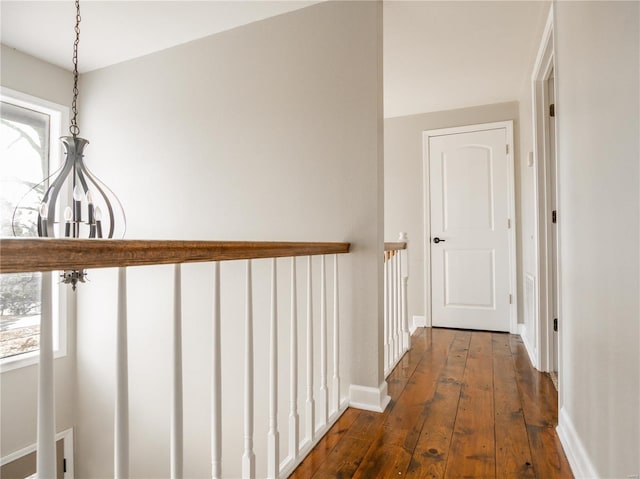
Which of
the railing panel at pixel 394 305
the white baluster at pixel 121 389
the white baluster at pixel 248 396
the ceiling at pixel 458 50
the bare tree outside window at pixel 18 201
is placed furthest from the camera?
the bare tree outside window at pixel 18 201

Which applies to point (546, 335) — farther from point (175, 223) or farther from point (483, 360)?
point (175, 223)

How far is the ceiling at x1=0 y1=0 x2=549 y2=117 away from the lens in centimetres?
224

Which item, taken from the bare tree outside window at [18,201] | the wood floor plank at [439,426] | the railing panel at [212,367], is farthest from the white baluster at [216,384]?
the bare tree outside window at [18,201]

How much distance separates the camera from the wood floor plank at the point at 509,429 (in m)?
1.37

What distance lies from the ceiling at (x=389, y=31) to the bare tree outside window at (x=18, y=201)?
61cm

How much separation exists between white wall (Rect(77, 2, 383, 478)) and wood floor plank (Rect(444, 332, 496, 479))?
49 centimetres

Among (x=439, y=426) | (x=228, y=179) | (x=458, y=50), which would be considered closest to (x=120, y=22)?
(x=228, y=179)

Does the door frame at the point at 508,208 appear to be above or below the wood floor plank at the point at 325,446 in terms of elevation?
above

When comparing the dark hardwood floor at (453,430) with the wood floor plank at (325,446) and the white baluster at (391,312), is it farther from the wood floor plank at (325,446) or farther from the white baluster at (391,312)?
the white baluster at (391,312)

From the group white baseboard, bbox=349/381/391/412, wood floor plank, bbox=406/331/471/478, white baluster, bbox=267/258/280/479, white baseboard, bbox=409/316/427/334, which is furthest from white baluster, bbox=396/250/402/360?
white baluster, bbox=267/258/280/479

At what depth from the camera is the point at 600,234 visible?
1149 millimetres

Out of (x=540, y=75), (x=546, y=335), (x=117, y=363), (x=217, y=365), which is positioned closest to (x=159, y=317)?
(x=217, y=365)

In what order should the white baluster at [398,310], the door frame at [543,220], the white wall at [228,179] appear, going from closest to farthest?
the white wall at [228,179]
the door frame at [543,220]
the white baluster at [398,310]

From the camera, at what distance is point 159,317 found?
2768 mm
